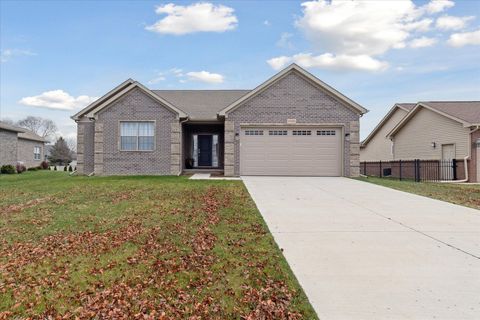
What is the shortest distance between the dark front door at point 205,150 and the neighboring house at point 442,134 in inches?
580

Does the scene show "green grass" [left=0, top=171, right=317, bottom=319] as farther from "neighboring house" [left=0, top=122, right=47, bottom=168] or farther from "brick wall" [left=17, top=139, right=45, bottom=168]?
"brick wall" [left=17, top=139, right=45, bottom=168]

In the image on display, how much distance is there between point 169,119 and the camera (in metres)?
17.5

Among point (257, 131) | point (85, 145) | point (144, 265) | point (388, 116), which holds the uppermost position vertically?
point (388, 116)

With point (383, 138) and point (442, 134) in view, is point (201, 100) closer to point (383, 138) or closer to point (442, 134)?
point (442, 134)

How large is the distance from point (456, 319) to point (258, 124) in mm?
14598

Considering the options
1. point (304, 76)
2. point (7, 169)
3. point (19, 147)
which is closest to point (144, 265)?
point (304, 76)

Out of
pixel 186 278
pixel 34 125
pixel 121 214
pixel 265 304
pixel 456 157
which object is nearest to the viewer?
pixel 265 304

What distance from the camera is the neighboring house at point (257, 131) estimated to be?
17.0 metres

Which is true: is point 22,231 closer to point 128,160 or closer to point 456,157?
point 128,160

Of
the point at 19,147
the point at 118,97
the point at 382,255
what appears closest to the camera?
the point at 382,255

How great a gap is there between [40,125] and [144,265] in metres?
75.6

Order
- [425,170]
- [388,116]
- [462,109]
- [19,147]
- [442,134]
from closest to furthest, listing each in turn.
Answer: [442,134] < [462,109] < [425,170] < [388,116] < [19,147]

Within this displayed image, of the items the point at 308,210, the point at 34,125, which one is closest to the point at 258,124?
the point at 308,210

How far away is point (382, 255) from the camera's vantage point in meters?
4.66
